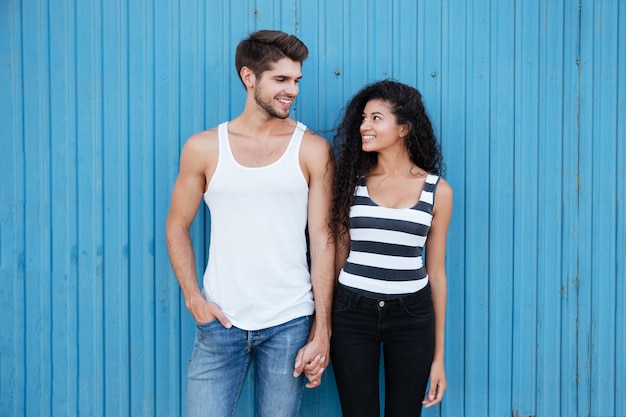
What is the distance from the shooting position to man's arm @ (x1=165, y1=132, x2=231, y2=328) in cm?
240

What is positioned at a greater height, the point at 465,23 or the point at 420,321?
the point at 465,23

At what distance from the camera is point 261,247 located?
237 cm

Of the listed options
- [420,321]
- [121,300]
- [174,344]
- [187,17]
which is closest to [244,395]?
[174,344]

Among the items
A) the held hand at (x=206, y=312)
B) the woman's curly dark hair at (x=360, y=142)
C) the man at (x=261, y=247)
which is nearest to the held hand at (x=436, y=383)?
the man at (x=261, y=247)

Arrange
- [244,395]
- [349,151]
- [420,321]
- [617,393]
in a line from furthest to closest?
1. [617,393]
2. [244,395]
3. [349,151]
4. [420,321]

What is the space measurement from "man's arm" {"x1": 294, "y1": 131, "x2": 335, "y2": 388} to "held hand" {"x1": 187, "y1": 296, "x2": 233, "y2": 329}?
390mm

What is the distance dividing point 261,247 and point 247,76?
2.64 feet

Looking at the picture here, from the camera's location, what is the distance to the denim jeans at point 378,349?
2.38 metres

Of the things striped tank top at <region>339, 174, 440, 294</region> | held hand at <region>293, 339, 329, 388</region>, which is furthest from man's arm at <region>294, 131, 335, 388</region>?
striped tank top at <region>339, 174, 440, 294</region>

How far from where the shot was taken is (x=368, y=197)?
2498 mm

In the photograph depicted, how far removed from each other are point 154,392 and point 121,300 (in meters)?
0.52

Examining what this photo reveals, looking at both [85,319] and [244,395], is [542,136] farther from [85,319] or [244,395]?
[85,319]

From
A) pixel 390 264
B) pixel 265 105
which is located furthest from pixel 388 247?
pixel 265 105

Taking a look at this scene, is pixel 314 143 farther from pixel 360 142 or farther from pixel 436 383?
pixel 436 383
